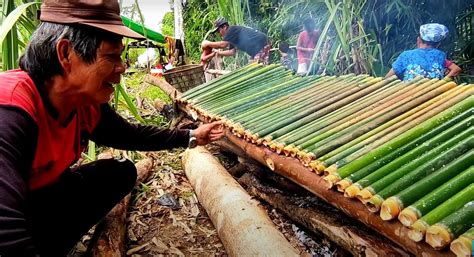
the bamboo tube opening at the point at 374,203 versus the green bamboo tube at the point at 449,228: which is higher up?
the green bamboo tube at the point at 449,228

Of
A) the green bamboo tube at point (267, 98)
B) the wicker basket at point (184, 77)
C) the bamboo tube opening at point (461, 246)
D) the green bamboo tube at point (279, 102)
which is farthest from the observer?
the wicker basket at point (184, 77)

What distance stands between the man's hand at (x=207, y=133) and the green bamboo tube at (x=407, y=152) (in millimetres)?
1119

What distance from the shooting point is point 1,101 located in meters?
1.34

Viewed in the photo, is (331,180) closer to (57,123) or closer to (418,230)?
(418,230)

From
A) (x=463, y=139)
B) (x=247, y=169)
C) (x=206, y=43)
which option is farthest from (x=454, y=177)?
(x=206, y=43)

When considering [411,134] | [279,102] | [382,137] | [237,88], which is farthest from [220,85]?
[411,134]

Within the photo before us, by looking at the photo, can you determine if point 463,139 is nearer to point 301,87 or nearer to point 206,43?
point 301,87

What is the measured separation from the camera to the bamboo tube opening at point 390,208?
139 cm

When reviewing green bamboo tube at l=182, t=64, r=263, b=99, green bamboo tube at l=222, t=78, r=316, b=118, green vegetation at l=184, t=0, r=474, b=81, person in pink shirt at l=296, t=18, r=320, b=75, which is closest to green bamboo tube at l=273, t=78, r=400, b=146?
green bamboo tube at l=222, t=78, r=316, b=118

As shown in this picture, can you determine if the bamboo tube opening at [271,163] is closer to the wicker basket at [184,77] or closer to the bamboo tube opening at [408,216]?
the bamboo tube opening at [408,216]

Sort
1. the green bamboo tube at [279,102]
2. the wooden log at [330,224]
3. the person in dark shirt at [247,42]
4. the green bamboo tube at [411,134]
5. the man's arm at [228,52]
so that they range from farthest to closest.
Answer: the man's arm at [228,52] → the person in dark shirt at [247,42] → the green bamboo tube at [279,102] → the wooden log at [330,224] → the green bamboo tube at [411,134]

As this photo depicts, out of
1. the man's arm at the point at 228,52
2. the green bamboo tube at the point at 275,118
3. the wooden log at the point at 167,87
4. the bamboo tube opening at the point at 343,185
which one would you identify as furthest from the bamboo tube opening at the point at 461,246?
the man's arm at the point at 228,52

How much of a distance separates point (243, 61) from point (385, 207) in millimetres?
6117

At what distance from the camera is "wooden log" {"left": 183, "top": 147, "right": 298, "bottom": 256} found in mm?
1965
